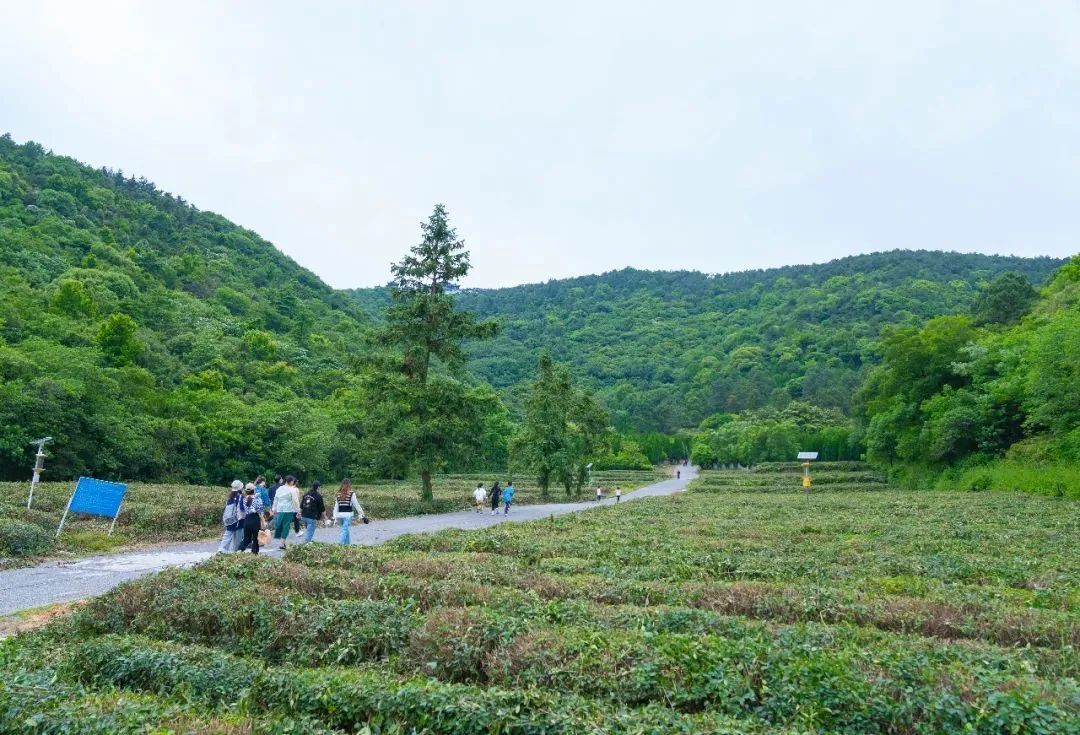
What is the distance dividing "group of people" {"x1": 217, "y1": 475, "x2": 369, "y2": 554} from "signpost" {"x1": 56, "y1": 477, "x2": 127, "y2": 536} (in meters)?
3.33

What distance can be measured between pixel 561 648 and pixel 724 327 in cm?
15563

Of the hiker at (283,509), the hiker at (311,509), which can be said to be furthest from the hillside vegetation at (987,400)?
the hiker at (283,509)

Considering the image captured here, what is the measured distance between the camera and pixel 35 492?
21.6 m

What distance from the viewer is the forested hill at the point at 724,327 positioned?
126250 mm

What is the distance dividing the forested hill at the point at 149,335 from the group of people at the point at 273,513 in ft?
52.8

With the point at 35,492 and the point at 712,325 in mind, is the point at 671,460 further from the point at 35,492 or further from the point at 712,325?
the point at 35,492

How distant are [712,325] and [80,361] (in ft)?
448

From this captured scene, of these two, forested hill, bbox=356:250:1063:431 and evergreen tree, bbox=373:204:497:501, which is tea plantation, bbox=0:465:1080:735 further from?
forested hill, bbox=356:250:1063:431

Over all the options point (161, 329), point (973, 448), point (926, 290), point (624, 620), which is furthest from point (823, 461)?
point (624, 620)

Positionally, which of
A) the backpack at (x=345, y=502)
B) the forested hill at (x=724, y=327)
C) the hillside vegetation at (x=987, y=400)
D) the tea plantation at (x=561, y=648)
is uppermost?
the forested hill at (x=724, y=327)

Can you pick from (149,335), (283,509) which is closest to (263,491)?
(283,509)

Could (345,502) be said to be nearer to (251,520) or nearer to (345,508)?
(345,508)

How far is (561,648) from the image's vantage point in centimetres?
673

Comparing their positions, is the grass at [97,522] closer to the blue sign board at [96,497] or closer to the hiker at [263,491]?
the blue sign board at [96,497]
